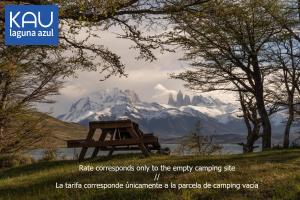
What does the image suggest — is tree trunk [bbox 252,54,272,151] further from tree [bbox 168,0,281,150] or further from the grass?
the grass

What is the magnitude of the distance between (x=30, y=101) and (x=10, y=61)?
10.7 m

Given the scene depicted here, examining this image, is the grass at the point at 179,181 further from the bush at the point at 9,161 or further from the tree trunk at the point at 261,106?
the tree trunk at the point at 261,106

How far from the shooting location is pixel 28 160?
29000 millimetres

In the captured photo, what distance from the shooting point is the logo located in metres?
14.2

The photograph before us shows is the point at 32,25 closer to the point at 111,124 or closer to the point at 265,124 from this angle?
the point at 111,124

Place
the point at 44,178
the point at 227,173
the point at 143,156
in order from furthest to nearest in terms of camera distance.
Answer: the point at 143,156 → the point at 44,178 → the point at 227,173

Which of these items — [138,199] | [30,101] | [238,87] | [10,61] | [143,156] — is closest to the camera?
[138,199]

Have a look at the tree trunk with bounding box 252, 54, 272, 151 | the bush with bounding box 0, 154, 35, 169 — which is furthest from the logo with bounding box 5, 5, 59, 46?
the tree trunk with bounding box 252, 54, 272, 151

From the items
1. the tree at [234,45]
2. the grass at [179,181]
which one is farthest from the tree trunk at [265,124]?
the grass at [179,181]

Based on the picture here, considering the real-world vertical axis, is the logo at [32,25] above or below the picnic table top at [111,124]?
above

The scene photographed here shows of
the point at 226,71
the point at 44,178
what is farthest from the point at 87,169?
the point at 226,71

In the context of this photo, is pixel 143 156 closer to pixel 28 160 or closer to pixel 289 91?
pixel 28 160

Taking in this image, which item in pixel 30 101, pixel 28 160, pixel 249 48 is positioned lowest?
pixel 28 160

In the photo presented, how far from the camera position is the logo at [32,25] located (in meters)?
14.2
